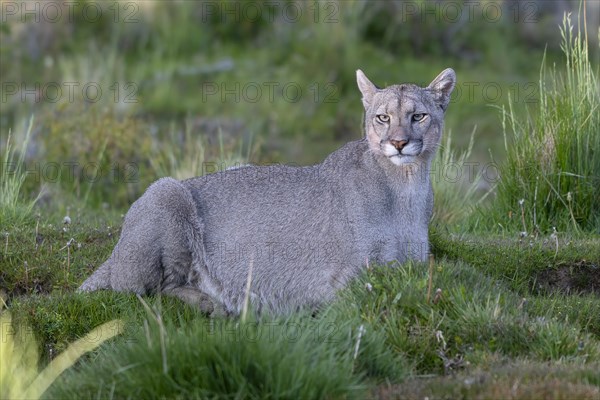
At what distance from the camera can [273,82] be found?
58.2 feet

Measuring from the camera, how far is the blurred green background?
48.4 ft

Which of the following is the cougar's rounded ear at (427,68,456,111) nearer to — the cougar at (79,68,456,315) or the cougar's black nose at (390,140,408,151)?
the cougar at (79,68,456,315)

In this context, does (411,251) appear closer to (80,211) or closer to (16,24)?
(80,211)

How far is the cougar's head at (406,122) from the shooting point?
777 centimetres

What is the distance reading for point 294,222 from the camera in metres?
8.46

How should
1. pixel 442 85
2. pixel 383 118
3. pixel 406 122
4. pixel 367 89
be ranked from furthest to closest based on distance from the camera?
pixel 367 89 < pixel 442 85 < pixel 383 118 < pixel 406 122

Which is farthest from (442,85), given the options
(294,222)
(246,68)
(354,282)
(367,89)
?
(246,68)

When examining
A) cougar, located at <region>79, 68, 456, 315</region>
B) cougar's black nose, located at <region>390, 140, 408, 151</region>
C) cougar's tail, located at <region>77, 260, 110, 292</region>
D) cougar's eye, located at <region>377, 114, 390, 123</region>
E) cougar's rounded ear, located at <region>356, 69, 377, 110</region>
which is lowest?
cougar's tail, located at <region>77, 260, 110, 292</region>

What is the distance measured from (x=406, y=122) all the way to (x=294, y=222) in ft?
4.54

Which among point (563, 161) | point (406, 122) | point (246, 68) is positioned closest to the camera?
point (406, 122)

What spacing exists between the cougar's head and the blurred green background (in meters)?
5.74

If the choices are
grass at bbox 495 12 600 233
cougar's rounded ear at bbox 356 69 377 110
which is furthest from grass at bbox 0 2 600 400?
cougar's rounded ear at bbox 356 69 377 110

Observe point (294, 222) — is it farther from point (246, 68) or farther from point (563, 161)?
point (246, 68)

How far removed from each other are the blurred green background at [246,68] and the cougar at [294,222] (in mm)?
5057
